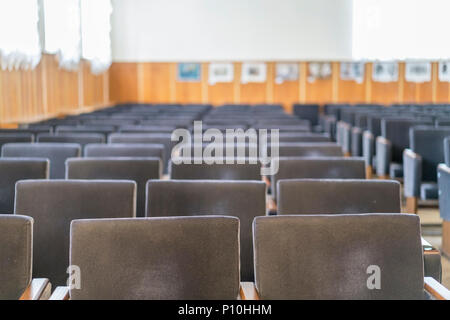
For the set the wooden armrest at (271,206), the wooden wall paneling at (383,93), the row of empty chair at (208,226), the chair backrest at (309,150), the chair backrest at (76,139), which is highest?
the wooden wall paneling at (383,93)

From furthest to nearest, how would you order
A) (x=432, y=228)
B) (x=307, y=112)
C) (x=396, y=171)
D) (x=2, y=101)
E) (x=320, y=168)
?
1. (x=307, y=112)
2. (x=2, y=101)
3. (x=396, y=171)
4. (x=432, y=228)
5. (x=320, y=168)

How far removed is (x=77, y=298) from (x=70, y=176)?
162cm

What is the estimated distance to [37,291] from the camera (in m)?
1.91

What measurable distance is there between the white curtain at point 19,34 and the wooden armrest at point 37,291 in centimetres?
843

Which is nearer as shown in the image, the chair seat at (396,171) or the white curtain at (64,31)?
the chair seat at (396,171)

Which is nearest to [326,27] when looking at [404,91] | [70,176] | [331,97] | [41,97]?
[331,97]

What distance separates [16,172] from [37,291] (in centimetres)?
147

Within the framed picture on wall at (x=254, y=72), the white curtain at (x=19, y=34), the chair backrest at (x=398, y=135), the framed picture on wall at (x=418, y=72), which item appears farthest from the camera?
the framed picture on wall at (x=254, y=72)

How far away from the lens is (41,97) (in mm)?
12109

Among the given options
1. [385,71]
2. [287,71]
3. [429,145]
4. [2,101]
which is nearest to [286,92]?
[287,71]

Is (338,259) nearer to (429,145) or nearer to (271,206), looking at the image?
(271,206)

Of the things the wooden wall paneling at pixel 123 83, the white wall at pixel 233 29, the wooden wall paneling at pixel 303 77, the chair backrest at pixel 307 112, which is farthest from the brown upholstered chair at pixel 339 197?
the wooden wall paneling at pixel 123 83

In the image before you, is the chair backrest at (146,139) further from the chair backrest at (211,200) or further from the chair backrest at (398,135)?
the chair backrest at (398,135)

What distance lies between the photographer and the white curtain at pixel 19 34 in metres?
9.64
